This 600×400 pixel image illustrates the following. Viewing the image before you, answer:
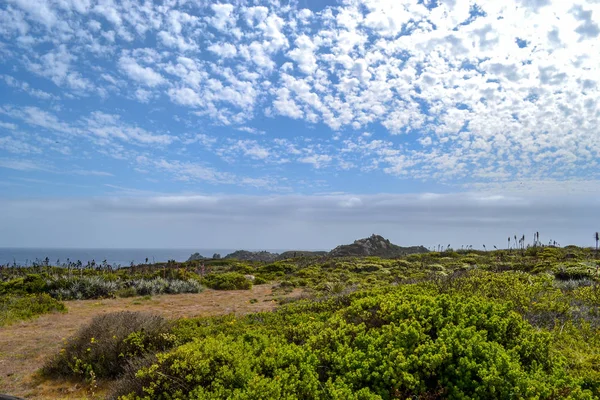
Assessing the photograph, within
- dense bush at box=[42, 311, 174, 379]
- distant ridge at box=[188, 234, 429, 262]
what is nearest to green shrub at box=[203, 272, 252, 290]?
dense bush at box=[42, 311, 174, 379]

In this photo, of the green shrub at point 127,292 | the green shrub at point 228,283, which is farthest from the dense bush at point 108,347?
the green shrub at point 228,283

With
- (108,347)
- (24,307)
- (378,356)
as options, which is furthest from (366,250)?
(378,356)

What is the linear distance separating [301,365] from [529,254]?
1610 inches

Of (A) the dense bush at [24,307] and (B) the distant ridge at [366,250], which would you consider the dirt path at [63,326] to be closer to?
Answer: (A) the dense bush at [24,307]

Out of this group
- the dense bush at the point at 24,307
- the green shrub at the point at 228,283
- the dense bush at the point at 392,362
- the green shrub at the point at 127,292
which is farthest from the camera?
the green shrub at the point at 228,283

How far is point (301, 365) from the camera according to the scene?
15.3ft

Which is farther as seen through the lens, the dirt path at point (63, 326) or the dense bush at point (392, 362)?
the dirt path at point (63, 326)

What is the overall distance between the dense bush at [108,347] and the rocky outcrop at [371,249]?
1992 inches

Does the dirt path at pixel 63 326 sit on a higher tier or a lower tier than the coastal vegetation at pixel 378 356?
lower

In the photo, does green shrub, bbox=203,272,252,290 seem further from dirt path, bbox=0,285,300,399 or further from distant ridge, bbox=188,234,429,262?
distant ridge, bbox=188,234,429,262

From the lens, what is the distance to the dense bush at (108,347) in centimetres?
765

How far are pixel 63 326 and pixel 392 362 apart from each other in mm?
12181

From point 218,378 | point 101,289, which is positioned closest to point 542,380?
point 218,378

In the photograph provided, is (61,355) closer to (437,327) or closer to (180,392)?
(180,392)
